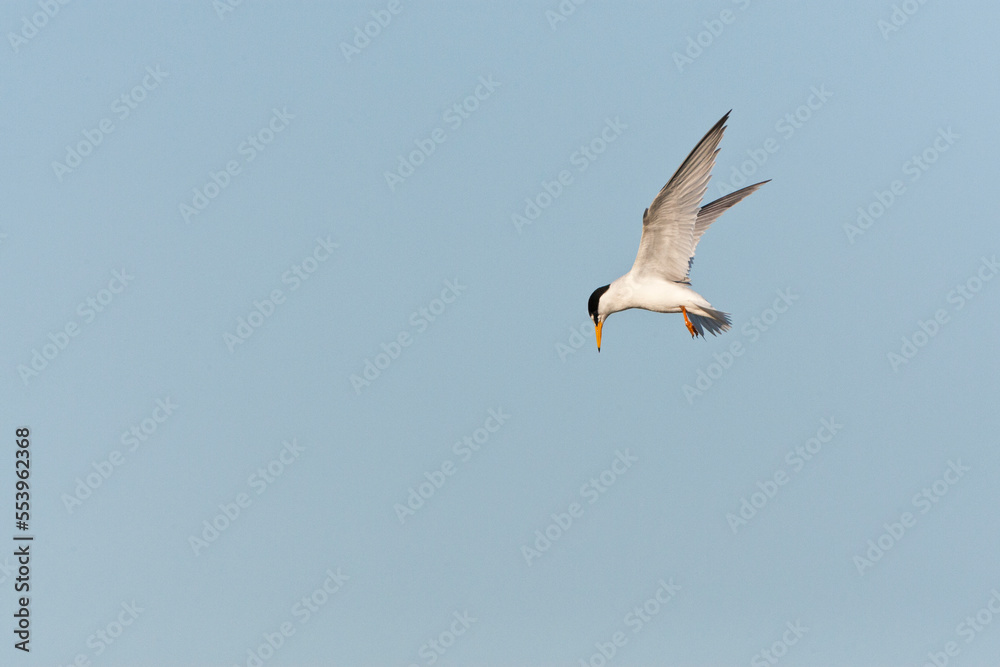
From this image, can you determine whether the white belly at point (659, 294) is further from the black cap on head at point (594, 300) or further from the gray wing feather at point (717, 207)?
the gray wing feather at point (717, 207)

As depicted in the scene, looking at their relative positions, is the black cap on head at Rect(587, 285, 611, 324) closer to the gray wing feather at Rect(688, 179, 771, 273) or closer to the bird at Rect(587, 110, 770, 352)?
the bird at Rect(587, 110, 770, 352)

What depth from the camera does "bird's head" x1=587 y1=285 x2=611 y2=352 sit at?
13.5 metres

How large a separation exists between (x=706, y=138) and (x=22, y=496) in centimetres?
976

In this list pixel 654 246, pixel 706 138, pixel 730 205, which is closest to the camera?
pixel 706 138

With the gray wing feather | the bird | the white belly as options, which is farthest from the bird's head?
the gray wing feather

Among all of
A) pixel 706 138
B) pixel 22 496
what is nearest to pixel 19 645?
pixel 22 496

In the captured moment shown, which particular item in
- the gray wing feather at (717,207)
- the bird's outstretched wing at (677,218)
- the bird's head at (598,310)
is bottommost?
the bird's head at (598,310)

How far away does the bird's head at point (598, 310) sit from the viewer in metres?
13.5

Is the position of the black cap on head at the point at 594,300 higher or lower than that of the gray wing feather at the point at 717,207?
lower

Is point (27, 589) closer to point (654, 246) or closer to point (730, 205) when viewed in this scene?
point (654, 246)

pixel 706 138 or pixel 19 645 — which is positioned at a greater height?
pixel 706 138

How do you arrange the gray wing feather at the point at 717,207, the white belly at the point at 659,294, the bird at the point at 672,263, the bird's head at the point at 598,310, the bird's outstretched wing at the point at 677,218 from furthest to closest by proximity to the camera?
the gray wing feather at the point at 717,207 < the bird's head at the point at 598,310 < the white belly at the point at 659,294 < the bird at the point at 672,263 < the bird's outstretched wing at the point at 677,218

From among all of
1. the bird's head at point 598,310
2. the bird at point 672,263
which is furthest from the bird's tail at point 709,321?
the bird's head at point 598,310

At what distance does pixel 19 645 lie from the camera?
13148 millimetres
